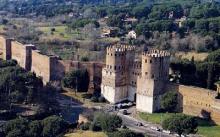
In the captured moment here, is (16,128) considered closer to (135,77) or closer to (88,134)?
(88,134)

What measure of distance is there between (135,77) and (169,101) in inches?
190

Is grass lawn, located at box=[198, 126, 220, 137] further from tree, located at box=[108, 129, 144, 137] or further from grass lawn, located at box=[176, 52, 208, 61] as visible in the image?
grass lawn, located at box=[176, 52, 208, 61]

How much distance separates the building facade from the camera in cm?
3978

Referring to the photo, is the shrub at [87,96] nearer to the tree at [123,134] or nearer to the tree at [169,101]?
the tree at [169,101]

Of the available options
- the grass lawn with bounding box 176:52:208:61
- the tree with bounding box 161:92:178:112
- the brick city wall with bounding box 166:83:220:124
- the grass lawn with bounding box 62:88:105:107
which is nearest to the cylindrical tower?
the grass lawn with bounding box 62:88:105:107

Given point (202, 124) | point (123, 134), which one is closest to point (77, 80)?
point (202, 124)

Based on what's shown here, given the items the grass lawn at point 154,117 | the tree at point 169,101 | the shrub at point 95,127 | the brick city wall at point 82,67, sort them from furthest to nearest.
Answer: the tree at point 169,101
the grass lawn at point 154,117
the brick city wall at point 82,67
the shrub at point 95,127

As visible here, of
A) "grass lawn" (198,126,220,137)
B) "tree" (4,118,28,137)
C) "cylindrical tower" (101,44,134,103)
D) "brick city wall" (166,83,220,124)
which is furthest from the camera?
"cylindrical tower" (101,44,134,103)

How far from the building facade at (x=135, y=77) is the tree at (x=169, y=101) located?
115cm

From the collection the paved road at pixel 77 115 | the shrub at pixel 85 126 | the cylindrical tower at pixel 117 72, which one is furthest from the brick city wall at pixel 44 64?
the shrub at pixel 85 126

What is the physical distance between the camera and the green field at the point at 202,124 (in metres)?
34.9

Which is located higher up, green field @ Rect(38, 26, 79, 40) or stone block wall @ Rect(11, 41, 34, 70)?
green field @ Rect(38, 26, 79, 40)

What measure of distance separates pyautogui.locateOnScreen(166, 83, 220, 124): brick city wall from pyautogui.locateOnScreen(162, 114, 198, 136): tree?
326cm

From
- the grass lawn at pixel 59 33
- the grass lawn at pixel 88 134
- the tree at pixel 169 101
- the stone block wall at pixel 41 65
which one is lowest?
the grass lawn at pixel 88 134
